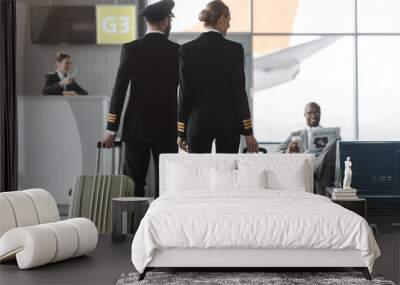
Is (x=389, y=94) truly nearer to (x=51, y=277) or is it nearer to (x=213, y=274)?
(x=213, y=274)

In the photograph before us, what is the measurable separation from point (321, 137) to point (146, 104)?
2.00 meters

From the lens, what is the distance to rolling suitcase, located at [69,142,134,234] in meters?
7.38

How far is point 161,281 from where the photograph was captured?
496 centimetres

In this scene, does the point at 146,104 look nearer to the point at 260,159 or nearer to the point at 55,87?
the point at 55,87

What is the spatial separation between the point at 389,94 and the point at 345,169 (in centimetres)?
125

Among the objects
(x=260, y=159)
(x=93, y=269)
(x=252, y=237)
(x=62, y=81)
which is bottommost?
(x=93, y=269)

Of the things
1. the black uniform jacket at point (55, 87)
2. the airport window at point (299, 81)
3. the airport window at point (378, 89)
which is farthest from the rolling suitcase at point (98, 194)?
the airport window at point (378, 89)

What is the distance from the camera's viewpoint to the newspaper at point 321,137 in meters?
7.77

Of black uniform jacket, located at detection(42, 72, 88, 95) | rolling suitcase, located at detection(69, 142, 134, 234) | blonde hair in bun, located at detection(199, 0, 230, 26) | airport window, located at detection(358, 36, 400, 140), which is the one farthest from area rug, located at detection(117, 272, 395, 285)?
blonde hair in bun, located at detection(199, 0, 230, 26)

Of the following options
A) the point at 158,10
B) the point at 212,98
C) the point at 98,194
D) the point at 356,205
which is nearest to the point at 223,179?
the point at 212,98

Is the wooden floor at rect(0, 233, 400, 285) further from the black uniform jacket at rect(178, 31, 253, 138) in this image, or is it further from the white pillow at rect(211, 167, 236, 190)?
the black uniform jacket at rect(178, 31, 253, 138)

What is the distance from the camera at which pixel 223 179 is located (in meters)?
6.67

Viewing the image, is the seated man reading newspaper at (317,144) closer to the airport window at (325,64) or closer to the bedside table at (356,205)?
the airport window at (325,64)

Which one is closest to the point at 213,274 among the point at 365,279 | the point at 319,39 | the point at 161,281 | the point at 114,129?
the point at 161,281
